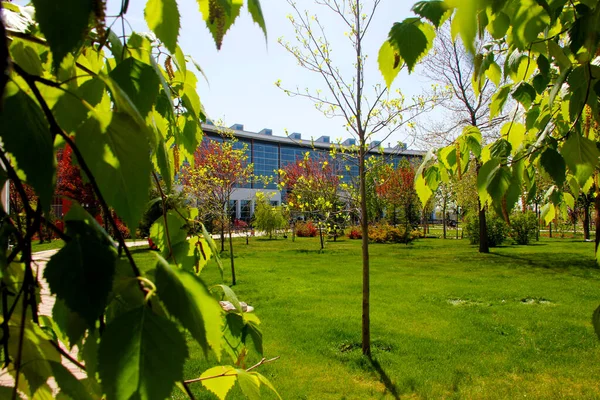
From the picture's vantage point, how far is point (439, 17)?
81 centimetres

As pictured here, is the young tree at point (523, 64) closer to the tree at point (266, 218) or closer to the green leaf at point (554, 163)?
the green leaf at point (554, 163)

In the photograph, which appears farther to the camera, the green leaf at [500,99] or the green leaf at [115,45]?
the green leaf at [500,99]

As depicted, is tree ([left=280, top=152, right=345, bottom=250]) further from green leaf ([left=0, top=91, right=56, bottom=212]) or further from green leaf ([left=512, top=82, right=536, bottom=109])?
green leaf ([left=0, top=91, right=56, bottom=212])

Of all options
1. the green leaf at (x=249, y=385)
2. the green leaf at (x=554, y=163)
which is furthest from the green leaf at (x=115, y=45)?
the green leaf at (x=554, y=163)

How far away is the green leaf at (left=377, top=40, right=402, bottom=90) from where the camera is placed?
2.85ft

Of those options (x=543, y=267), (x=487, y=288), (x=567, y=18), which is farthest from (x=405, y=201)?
(x=567, y=18)

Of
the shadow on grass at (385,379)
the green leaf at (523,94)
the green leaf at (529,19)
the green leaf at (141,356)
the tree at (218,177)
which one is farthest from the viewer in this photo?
the tree at (218,177)

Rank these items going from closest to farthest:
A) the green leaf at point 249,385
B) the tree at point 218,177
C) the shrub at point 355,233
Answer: the green leaf at point 249,385 < the tree at point 218,177 < the shrub at point 355,233

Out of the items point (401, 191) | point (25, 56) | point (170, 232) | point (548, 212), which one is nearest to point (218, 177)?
point (548, 212)

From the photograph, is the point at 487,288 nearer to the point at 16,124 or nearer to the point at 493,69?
the point at 493,69

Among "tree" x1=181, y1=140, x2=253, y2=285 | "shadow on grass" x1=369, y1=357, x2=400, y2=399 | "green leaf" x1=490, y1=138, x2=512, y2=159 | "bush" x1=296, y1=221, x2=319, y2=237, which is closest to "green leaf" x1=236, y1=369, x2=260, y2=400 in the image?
"green leaf" x1=490, y1=138, x2=512, y2=159

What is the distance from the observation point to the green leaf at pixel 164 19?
55cm

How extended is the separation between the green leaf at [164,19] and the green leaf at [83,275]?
1.00ft

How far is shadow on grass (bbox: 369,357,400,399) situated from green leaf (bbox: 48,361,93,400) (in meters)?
3.71
